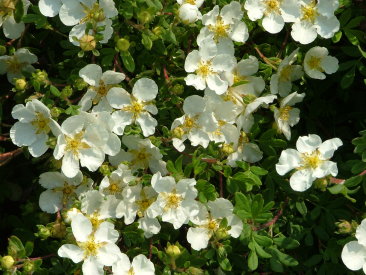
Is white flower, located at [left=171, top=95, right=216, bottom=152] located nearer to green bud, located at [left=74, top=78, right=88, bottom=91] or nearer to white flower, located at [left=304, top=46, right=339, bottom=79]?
green bud, located at [left=74, top=78, right=88, bottom=91]

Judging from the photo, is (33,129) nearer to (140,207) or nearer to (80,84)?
(80,84)

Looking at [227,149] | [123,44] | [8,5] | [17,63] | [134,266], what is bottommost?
[134,266]

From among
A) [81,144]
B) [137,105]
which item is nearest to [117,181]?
[81,144]

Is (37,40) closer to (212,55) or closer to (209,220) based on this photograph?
(212,55)

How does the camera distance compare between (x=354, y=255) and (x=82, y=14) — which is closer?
(x=354, y=255)

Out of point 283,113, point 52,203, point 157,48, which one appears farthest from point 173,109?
point 52,203

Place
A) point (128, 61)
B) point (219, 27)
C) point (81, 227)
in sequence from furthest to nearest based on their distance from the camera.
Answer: point (219, 27)
point (128, 61)
point (81, 227)

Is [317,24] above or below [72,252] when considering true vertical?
above

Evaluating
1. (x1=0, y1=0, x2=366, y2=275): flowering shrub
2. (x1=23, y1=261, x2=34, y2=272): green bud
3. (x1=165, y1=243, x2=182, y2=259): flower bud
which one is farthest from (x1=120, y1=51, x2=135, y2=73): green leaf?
(x1=23, y1=261, x2=34, y2=272): green bud
